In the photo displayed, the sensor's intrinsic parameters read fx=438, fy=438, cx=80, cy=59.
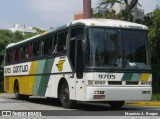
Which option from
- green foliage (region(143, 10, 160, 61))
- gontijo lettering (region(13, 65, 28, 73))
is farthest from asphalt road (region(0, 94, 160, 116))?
green foliage (region(143, 10, 160, 61))

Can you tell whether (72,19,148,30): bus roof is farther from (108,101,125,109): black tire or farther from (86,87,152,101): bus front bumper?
(108,101,125,109): black tire

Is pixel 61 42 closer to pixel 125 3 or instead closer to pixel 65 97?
pixel 65 97

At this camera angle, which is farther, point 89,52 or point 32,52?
point 32,52

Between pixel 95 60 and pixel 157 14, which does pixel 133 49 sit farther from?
pixel 157 14

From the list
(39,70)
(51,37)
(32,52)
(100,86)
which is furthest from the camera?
(32,52)

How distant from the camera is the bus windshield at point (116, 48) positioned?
15.4 m

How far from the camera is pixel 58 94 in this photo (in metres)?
18.0

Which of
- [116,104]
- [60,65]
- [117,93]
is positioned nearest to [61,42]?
[60,65]

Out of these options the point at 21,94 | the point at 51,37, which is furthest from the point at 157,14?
the point at 51,37

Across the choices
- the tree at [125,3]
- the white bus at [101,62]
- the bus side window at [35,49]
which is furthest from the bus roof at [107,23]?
the tree at [125,3]

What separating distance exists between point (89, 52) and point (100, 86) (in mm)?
1253

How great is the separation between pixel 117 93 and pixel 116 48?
63.9 inches

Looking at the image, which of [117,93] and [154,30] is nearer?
[117,93]

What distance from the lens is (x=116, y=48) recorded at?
15.8 meters
